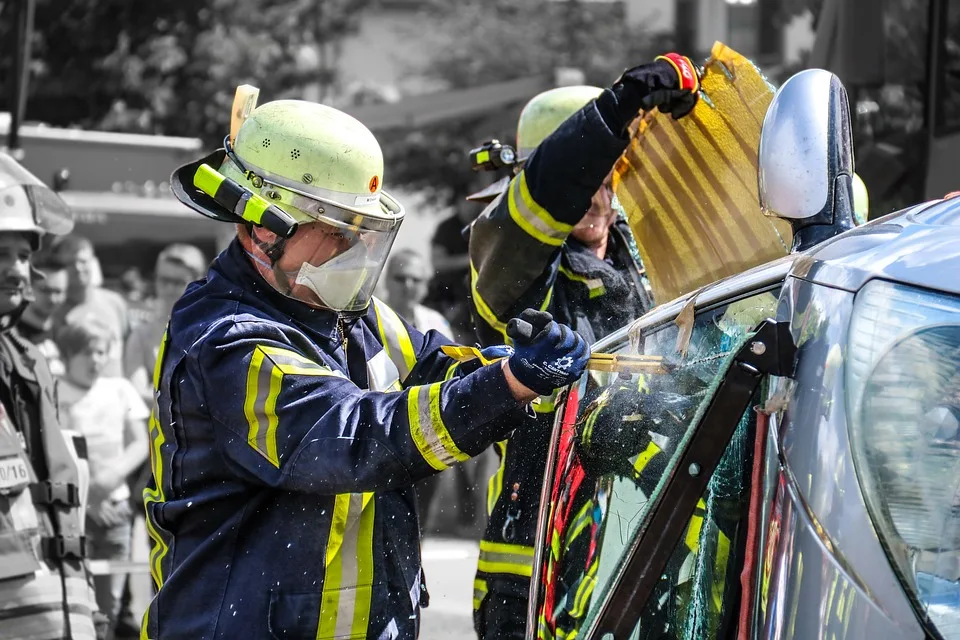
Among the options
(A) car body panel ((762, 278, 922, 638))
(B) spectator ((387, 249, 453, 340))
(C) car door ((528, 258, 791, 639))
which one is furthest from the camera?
(B) spectator ((387, 249, 453, 340))

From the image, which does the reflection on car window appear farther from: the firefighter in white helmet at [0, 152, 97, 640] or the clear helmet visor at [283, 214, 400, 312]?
the firefighter in white helmet at [0, 152, 97, 640]

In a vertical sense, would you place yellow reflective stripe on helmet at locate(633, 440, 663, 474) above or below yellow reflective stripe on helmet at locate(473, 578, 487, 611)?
above

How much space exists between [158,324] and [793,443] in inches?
237

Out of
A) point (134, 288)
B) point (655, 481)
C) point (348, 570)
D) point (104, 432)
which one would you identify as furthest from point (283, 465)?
point (134, 288)

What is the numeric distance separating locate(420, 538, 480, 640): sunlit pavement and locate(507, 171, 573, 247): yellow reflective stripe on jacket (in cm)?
285

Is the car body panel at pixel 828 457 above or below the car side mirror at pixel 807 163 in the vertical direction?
below

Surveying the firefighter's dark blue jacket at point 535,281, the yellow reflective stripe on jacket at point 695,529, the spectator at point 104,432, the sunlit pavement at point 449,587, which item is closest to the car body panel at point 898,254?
the yellow reflective stripe on jacket at point 695,529

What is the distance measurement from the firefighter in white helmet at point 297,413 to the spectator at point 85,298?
15.3ft

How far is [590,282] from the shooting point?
142 inches

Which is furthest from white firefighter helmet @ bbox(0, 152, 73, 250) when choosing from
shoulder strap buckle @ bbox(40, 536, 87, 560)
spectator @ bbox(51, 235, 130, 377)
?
spectator @ bbox(51, 235, 130, 377)

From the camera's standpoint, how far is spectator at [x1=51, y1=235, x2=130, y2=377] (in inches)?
285

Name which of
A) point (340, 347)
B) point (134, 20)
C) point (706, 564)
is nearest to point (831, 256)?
point (706, 564)

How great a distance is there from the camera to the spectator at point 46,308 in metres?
6.09

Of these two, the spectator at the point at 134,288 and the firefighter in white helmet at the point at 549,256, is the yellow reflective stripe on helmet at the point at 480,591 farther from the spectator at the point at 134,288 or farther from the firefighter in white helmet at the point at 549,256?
the spectator at the point at 134,288
